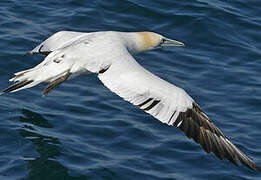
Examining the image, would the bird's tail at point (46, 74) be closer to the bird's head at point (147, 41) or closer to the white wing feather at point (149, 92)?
the white wing feather at point (149, 92)

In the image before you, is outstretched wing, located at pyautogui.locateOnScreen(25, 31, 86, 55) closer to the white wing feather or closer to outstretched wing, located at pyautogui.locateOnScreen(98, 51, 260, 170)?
the white wing feather

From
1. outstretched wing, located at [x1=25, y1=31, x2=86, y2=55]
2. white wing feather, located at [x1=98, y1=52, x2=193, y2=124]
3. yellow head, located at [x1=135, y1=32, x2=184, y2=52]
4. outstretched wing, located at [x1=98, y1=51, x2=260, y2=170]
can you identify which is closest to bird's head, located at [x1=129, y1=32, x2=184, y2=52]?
yellow head, located at [x1=135, y1=32, x2=184, y2=52]

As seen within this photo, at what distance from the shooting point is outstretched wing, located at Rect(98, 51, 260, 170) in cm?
952

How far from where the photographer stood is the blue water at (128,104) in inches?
403

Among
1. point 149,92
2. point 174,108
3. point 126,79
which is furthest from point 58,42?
point 174,108

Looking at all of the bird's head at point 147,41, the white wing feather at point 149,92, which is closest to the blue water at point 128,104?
the bird's head at point 147,41

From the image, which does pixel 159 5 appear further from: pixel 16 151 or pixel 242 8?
pixel 16 151

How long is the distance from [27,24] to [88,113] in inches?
136

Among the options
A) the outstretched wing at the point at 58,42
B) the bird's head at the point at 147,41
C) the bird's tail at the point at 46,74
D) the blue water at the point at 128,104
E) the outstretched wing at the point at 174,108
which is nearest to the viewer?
the outstretched wing at the point at 174,108

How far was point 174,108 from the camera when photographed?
9633 mm

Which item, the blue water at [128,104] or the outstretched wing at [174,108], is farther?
the blue water at [128,104]

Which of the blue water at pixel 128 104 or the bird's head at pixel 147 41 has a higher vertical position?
the bird's head at pixel 147 41

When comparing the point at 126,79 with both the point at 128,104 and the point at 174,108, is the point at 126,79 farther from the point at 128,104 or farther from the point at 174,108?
the point at 128,104

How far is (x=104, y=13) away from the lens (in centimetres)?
1507
